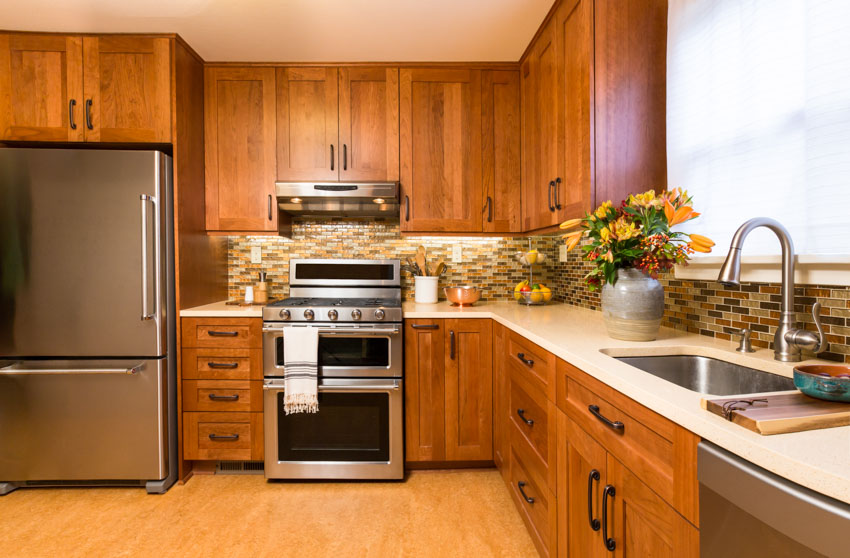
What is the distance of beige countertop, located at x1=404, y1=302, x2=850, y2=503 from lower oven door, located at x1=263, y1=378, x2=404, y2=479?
858mm

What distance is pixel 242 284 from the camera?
296 centimetres

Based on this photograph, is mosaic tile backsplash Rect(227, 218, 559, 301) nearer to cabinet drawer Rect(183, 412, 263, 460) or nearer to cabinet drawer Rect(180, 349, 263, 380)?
cabinet drawer Rect(180, 349, 263, 380)

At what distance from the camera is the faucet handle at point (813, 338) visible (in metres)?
1.06

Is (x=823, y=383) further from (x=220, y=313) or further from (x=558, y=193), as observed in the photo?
(x=220, y=313)

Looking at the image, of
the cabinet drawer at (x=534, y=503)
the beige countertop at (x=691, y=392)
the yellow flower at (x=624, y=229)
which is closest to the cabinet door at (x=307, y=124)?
the beige countertop at (x=691, y=392)

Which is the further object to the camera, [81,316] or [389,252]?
[389,252]

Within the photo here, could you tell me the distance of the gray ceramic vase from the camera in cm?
142

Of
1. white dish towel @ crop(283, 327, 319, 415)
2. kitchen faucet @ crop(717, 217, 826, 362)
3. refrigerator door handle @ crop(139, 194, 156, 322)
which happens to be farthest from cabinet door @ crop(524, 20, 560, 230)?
refrigerator door handle @ crop(139, 194, 156, 322)

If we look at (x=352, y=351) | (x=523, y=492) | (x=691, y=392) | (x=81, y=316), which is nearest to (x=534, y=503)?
(x=523, y=492)

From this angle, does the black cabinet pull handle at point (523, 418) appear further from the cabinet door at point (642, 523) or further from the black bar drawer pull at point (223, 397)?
the black bar drawer pull at point (223, 397)

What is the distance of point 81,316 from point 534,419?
2.30 m

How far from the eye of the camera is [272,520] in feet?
6.53

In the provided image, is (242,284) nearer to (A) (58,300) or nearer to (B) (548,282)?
(A) (58,300)

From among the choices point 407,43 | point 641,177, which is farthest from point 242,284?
point 641,177
